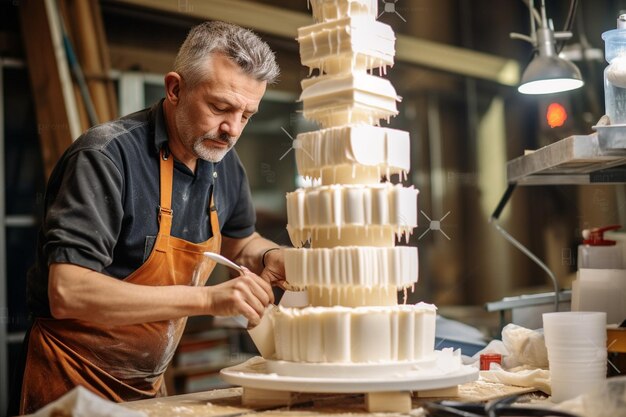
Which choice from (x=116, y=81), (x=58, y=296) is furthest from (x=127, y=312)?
(x=116, y=81)

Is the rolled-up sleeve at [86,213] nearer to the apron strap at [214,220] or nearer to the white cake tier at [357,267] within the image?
the apron strap at [214,220]

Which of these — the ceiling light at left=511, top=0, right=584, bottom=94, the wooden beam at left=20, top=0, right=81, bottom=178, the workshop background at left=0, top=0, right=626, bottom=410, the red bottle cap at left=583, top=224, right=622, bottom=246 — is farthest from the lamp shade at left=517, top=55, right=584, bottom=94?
the wooden beam at left=20, top=0, right=81, bottom=178

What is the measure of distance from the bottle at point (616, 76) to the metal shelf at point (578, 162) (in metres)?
0.13

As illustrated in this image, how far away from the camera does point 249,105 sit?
2627 millimetres

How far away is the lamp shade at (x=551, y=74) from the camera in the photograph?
325 centimetres

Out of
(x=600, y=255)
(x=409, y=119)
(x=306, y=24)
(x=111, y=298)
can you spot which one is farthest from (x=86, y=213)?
(x=409, y=119)

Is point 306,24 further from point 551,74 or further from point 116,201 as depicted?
point 116,201

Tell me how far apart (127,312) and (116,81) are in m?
3.44

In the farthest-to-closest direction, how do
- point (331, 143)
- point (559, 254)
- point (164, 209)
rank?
point (559, 254)
point (164, 209)
point (331, 143)

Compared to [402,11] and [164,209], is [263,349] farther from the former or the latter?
[402,11]

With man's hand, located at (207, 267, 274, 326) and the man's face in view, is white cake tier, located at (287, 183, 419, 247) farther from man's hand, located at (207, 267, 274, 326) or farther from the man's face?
the man's face

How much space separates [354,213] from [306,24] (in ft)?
12.9

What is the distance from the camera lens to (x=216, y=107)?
102 inches

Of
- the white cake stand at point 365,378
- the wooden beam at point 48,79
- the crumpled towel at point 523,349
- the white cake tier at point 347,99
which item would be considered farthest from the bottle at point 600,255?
the wooden beam at point 48,79
